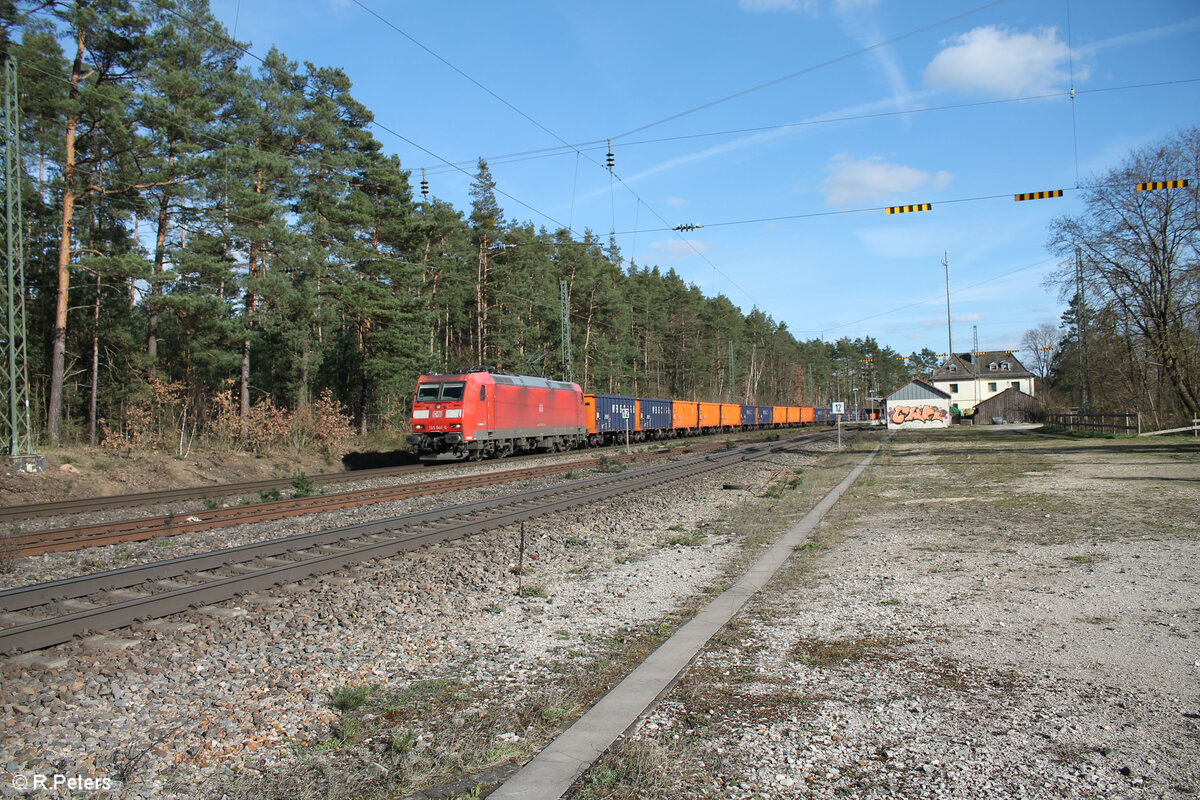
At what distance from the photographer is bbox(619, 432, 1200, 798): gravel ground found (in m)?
3.48

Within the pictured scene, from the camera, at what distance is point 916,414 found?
6150 centimetres

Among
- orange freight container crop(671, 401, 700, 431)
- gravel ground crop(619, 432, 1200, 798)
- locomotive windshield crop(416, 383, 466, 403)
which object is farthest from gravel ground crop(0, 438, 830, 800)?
orange freight container crop(671, 401, 700, 431)

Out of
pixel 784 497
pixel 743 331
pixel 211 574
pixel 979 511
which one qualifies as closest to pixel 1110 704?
pixel 211 574

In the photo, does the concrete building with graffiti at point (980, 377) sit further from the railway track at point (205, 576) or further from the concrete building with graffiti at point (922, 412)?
the railway track at point (205, 576)

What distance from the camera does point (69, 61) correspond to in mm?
22344

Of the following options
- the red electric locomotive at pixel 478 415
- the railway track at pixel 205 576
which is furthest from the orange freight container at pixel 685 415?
the railway track at pixel 205 576

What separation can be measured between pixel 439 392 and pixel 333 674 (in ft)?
65.0

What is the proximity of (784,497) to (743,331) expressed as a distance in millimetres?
81892

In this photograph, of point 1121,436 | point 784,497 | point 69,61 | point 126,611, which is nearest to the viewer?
point 126,611

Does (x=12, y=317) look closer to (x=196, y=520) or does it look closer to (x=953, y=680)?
(x=196, y=520)

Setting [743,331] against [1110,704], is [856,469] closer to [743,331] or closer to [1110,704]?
[1110,704]

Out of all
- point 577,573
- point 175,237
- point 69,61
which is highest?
point 69,61

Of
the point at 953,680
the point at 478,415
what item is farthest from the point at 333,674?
the point at 478,415

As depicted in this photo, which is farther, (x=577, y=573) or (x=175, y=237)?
(x=175, y=237)
